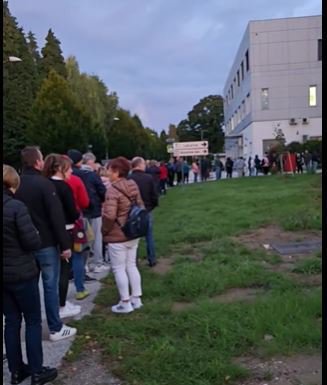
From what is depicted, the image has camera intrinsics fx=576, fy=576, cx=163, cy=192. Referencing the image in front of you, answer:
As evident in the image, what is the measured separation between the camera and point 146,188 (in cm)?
885

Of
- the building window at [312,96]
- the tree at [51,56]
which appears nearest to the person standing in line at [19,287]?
the building window at [312,96]

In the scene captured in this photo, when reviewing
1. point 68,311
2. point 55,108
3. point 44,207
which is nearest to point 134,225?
point 68,311

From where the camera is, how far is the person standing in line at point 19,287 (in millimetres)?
4281

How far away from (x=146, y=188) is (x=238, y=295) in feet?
8.11

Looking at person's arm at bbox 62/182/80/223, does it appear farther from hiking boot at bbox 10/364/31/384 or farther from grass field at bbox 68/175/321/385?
hiking boot at bbox 10/364/31/384

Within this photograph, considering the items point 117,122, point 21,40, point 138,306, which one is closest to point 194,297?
point 138,306

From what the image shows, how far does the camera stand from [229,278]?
787 centimetres

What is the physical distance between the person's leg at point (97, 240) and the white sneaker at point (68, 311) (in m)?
2.39

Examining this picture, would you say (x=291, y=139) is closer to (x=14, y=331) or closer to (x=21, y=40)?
(x=21, y=40)

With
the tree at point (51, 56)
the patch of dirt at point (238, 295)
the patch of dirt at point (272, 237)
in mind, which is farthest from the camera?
the tree at point (51, 56)

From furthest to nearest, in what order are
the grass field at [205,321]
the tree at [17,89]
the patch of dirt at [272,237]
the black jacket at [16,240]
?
the tree at [17,89] < the patch of dirt at [272,237] < the grass field at [205,321] < the black jacket at [16,240]

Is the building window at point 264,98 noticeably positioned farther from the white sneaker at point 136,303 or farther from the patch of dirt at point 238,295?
the white sneaker at point 136,303

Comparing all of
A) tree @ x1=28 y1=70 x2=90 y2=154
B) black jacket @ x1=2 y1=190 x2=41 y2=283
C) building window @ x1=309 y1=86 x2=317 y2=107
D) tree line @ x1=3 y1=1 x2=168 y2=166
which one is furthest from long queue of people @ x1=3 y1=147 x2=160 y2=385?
building window @ x1=309 y1=86 x2=317 y2=107

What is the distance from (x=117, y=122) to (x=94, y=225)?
226 ft
